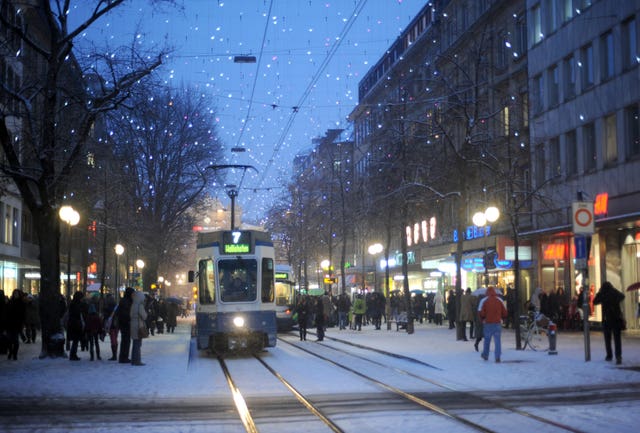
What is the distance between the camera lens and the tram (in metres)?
46.6

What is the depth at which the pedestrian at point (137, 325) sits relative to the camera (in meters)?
22.5

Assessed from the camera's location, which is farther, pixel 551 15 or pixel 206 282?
pixel 551 15

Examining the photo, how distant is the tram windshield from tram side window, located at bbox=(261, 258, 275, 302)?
249 mm

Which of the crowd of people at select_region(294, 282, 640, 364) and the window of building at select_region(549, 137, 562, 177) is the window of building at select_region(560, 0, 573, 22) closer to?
the window of building at select_region(549, 137, 562, 177)

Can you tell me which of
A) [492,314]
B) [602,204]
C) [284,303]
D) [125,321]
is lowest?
[125,321]

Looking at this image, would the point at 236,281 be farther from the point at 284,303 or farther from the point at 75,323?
the point at 284,303

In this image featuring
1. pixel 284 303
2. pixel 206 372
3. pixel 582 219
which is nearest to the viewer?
pixel 206 372

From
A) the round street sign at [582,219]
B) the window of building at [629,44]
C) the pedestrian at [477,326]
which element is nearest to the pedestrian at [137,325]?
the pedestrian at [477,326]

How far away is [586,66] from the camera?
38188mm

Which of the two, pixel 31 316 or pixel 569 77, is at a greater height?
pixel 569 77

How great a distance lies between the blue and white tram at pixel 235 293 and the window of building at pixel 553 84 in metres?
19.8

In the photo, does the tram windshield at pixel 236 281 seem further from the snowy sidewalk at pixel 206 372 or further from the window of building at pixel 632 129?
the window of building at pixel 632 129

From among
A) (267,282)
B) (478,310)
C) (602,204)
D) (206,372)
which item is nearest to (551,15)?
(602,204)

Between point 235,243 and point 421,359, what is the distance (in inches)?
247
